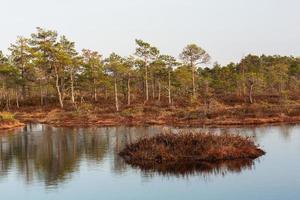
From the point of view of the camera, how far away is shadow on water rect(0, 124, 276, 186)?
27969 mm

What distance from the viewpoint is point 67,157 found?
117 feet

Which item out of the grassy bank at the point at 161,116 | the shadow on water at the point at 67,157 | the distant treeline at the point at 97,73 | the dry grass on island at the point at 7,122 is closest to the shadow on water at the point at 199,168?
the shadow on water at the point at 67,157

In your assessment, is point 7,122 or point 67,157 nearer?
point 67,157

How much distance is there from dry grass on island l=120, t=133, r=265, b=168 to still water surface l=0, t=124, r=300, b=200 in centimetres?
133

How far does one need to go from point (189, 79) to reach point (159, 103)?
40.8 feet

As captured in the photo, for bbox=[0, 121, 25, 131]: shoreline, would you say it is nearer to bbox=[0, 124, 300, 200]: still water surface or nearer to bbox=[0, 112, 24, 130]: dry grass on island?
bbox=[0, 112, 24, 130]: dry grass on island

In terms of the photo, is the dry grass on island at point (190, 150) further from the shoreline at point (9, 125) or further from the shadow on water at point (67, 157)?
the shoreline at point (9, 125)

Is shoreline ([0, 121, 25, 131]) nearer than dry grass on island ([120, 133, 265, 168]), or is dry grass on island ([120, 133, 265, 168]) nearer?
dry grass on island ([120, 133, 265, 168])

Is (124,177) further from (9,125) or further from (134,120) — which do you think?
(9,125)

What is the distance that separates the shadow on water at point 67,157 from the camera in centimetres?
2797

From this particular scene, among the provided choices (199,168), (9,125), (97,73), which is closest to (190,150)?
(199,168)

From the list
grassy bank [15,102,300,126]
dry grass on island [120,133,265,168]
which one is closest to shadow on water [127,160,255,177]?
dry grass on island [120,133,265,168]

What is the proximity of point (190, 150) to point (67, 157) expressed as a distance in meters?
9.66

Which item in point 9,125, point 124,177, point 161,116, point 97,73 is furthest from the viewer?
point 97,73
